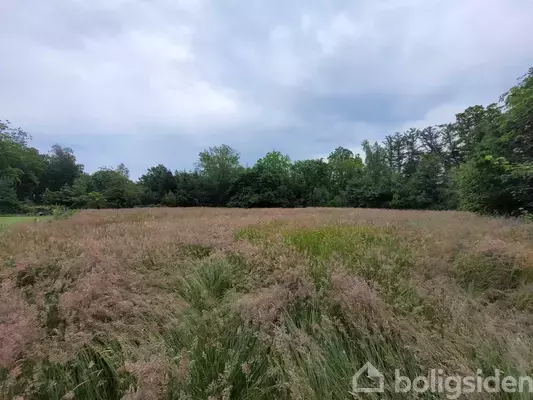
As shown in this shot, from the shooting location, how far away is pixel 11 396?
183 cm

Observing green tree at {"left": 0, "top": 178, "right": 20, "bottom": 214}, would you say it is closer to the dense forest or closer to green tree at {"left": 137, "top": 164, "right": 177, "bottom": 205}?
the dense forest

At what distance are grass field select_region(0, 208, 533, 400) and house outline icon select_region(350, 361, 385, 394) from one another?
0.04 metres

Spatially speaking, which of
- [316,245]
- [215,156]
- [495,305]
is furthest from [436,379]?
[215,156]

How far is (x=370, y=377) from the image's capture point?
1.89 m

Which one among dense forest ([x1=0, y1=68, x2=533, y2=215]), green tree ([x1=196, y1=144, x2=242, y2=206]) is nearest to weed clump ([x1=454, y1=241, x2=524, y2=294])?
dense forest ([x1=0, y1=68, x2=533, y2=215])

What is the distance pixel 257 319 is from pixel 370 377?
0.96 m

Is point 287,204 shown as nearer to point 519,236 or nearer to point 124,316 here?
point 519,236

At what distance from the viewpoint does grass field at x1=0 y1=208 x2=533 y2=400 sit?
191 cm

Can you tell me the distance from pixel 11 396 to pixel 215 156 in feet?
170

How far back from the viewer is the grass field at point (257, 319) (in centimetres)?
191

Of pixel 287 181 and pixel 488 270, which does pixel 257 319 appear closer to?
pixel 488 270

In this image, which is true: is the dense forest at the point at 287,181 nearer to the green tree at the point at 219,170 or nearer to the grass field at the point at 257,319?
the green tree at the point at 219,170

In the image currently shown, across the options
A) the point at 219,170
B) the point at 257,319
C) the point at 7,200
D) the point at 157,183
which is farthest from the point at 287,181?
the point at 257,319

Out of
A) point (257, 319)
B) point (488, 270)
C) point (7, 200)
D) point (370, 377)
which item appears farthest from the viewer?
point (7, 200)
